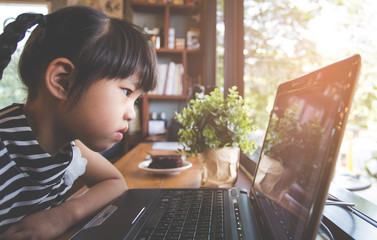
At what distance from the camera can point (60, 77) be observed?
62 cm

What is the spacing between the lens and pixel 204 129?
80cm

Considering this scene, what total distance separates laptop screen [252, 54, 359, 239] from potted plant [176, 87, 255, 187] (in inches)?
6.0

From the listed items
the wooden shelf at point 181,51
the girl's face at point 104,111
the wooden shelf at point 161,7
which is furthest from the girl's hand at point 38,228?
the wooden shelf at point 161,7

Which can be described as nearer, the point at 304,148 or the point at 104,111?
the point at 304,148

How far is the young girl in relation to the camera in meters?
0.61

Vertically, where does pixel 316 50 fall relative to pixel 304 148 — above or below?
above

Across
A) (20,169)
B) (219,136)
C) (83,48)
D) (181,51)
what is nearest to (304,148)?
(219,136)

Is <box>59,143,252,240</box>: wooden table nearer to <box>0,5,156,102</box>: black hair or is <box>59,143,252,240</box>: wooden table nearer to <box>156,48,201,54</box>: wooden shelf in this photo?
<box>0,5,156,102</box>: black hair

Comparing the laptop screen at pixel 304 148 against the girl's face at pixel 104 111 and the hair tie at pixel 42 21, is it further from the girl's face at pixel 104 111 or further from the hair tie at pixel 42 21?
the hair tie at pixel 42 21


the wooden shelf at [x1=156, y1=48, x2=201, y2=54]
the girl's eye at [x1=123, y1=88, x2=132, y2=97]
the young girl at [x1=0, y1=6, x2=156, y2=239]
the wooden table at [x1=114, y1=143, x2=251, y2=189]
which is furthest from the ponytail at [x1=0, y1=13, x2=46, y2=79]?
the wooden shelf at [x1=156, y1=48, x2=201, y2=54]

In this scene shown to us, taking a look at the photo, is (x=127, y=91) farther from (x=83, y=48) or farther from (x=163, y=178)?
(x=163, y=178)

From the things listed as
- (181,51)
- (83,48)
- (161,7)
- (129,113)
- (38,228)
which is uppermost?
(161,7)

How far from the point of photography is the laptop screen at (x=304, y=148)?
0.31 metres

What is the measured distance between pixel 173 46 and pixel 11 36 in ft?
6.98
